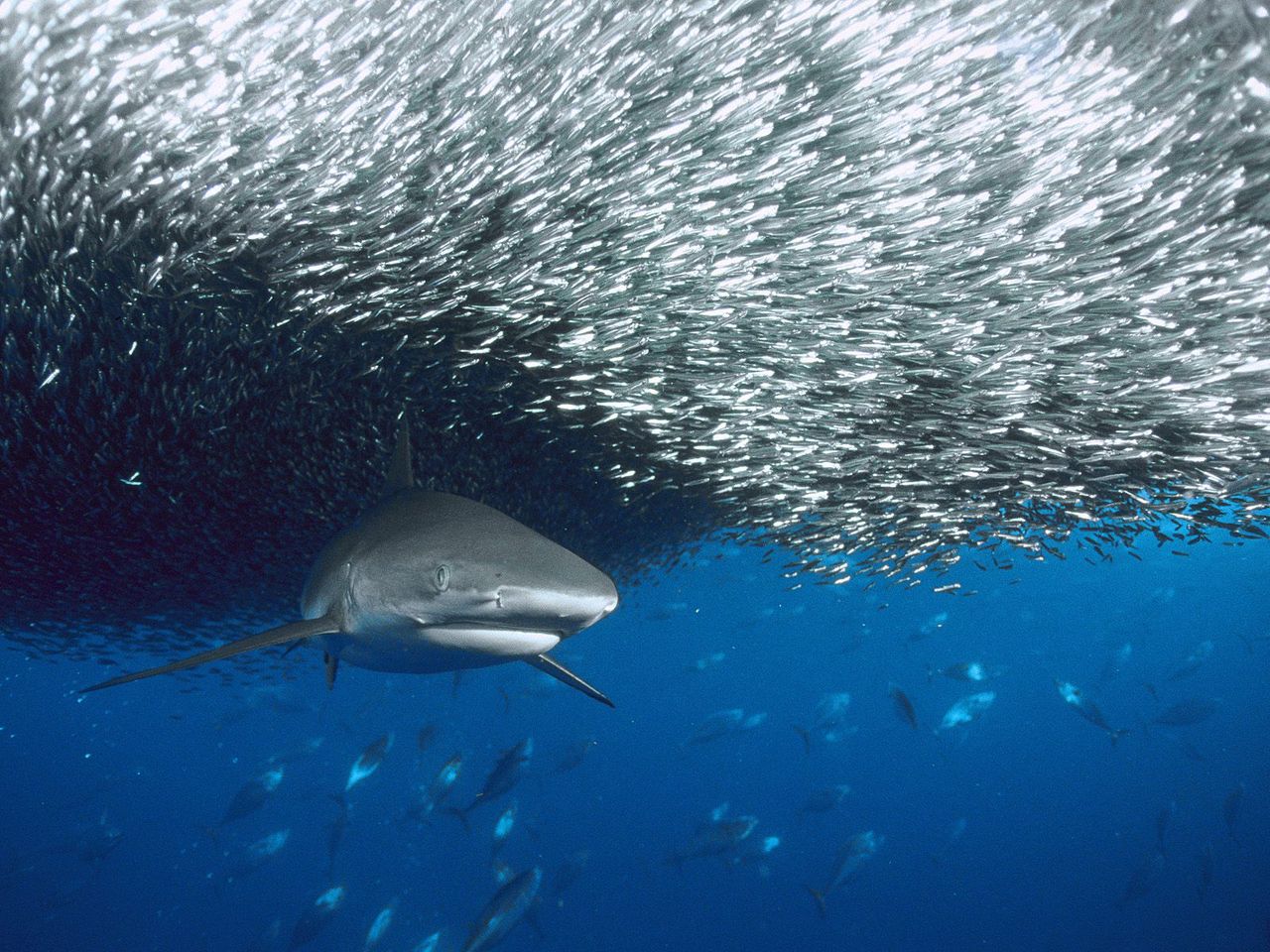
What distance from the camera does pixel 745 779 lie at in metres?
79.4

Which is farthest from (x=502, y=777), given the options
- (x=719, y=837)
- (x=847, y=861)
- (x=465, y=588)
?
(x=465, y=588)

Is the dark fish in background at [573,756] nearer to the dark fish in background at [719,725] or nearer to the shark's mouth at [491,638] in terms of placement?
the dark fish in background at [719,725]

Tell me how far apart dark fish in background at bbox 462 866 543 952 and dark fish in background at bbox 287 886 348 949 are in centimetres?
402

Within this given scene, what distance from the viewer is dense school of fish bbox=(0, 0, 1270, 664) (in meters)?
3.48

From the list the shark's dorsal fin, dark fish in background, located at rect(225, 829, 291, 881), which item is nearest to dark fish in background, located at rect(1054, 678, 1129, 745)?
the shark's dorsal fin

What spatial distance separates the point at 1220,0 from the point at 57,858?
10683 centimetres

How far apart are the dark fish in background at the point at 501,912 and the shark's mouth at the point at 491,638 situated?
7194 millimetres

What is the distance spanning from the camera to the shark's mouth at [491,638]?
2.71 m

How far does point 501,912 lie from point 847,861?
24.2ft

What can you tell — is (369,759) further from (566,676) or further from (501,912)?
(566,676)

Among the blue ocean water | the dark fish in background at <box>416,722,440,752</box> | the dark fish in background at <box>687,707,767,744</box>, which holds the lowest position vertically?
the blue ocean water

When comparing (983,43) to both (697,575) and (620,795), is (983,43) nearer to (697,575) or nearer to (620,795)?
(697,575)

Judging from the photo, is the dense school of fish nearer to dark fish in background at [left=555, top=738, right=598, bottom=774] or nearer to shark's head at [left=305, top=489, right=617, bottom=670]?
shark's head at [left=305, top=489, right=617, bottom=670]

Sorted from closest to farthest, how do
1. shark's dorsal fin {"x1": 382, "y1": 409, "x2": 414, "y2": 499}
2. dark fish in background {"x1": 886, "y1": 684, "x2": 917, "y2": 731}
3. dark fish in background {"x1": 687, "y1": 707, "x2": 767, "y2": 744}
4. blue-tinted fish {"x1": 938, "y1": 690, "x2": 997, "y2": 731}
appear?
shark's dorsal fin {"x1": 382, "y1": 409, "x2": 414, "y2": 499} → dark fish in background {"x1": 886, "y1": 684, "x2": 917, "y2": 731} → dark fish in background {"x1": 687, "y1": 707, "x2": 767, "y2": 744} → blue-tinted fish {"x1": 938, "y1": 690, "x2": 997, "y2": 731}
